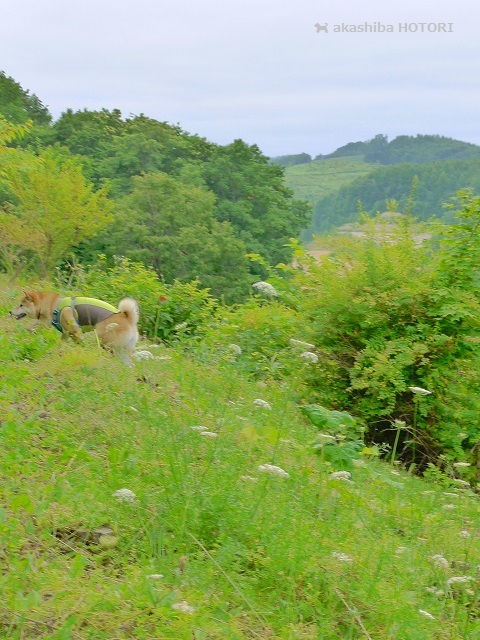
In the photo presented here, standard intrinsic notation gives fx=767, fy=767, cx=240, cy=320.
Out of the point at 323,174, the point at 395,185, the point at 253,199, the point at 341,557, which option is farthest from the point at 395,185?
the point at 341,557

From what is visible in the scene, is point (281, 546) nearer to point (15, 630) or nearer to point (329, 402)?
point (15, 630)

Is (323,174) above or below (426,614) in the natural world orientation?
above

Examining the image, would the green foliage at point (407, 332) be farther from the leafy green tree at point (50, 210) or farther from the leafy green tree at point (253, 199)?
the leafy green tree at point (253, 199)

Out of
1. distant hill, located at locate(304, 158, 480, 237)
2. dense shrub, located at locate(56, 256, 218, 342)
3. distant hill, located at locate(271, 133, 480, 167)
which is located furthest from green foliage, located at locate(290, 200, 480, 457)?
distant hill, located at locate(271, 133, 480, 167)

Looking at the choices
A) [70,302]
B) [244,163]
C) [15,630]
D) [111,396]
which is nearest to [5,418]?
[111,396]

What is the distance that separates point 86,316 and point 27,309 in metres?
0.76

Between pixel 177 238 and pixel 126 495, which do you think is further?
pixel 177 238

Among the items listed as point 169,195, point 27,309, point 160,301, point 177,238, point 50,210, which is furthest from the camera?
point 169,195

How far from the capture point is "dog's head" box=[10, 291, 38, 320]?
761 centimetres

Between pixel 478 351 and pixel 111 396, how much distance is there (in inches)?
142

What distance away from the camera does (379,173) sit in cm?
10219

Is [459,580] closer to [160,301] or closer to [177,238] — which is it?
[160,301]

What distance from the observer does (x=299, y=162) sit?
179 m

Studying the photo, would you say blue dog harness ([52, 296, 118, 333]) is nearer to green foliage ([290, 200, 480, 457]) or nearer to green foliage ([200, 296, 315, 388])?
green foliage ([200, 296, 315, 388])
